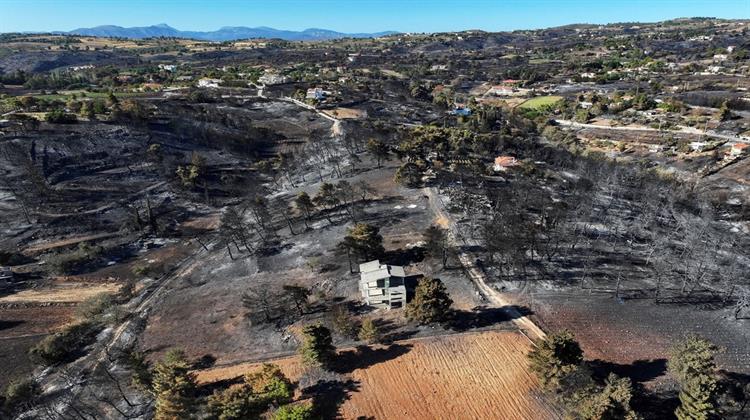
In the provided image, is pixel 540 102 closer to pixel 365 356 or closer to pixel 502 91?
→ pixel 502 91

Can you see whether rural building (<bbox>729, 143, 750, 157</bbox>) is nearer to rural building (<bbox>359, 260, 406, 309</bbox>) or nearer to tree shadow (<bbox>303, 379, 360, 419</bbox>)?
rural building (<bbox>359, 260, 406, 309</bbox>)

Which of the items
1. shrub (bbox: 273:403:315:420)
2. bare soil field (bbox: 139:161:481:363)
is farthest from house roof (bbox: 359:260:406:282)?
shrub (bbox: 273:403:315:420)

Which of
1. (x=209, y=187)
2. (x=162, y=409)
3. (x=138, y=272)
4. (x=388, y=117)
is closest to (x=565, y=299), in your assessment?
(x=162, y=409)

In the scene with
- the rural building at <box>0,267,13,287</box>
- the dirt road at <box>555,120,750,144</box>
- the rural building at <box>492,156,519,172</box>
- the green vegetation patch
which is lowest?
the rural building at <box>0,267,13,287</box>

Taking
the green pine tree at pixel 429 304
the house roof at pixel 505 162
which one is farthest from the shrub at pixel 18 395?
the house roof at pixel 505 162

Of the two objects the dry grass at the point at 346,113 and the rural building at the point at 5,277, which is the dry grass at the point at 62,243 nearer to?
the rural building at the point at 5,277

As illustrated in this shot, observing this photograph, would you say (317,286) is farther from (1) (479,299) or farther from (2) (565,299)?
(2) (565,299)
